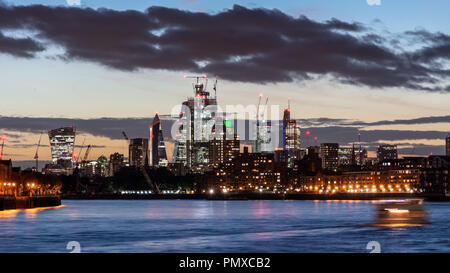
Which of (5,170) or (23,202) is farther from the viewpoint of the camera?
(5,170)

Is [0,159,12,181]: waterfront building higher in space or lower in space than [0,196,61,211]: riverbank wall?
higher

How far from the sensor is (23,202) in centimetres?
16038

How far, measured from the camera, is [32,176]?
19475 cm

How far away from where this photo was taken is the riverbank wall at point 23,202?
144 m

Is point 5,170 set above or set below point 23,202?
above

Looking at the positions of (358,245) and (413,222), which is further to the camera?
(413,222)

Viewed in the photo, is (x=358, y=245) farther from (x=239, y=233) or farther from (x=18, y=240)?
(x=18, y=240)

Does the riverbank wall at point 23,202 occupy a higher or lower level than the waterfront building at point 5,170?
lower

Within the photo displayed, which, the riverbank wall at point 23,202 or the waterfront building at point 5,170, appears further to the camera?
the waterfront building at point 5,170

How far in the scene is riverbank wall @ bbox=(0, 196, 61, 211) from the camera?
14412 centimetres

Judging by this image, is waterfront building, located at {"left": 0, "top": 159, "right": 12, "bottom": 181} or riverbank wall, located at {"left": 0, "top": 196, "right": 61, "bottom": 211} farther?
waterfront building, located at {"left": 0, "top": 159, "right": 12, "bottom": 181}
